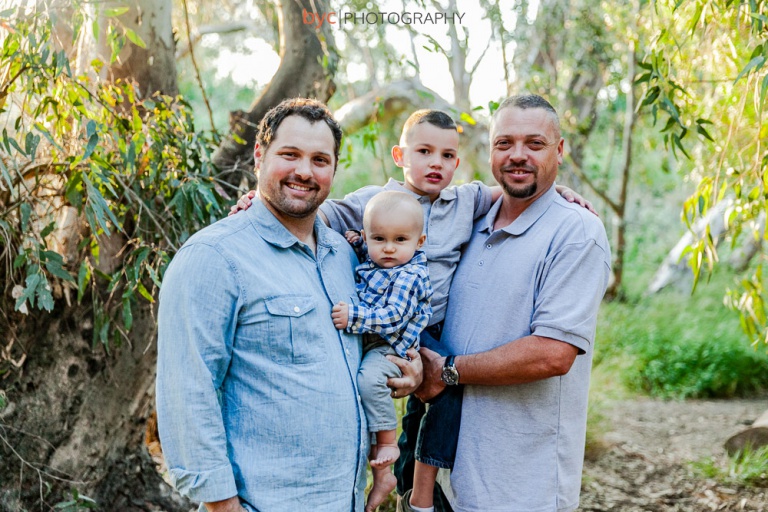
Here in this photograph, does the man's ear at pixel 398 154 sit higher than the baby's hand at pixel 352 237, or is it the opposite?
the man's ear at pixel 398 154

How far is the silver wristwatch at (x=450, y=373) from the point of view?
7.73 ft

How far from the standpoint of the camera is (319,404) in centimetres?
201

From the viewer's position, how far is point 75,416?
3480 mm

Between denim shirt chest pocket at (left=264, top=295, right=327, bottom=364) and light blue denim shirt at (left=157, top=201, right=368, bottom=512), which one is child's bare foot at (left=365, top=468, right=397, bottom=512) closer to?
light blue denim shirt at (left=157, top=201, right=368, bottom=512)

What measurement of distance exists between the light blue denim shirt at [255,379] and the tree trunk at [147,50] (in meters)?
1.83

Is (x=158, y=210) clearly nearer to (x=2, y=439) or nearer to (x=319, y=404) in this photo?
(x=2, y=439)

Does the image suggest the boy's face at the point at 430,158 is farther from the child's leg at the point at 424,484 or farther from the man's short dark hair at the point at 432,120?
the child's leg at the point at 424,484

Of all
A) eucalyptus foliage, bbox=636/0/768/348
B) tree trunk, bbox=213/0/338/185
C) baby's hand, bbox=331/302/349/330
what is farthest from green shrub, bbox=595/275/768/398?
baby's hand, bbox=331/302/349/330

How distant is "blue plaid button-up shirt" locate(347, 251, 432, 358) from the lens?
7.20 ft

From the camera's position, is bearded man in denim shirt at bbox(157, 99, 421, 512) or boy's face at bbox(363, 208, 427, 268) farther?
boy's face at bbox(363, 208, 427, 268)

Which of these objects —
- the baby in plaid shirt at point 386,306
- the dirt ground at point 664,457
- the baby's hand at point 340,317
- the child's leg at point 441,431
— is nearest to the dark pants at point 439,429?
the child's leg at point 441,431

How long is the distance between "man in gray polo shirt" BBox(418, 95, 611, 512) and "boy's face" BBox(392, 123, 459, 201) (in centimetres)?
31

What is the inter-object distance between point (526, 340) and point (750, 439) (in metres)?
3.91

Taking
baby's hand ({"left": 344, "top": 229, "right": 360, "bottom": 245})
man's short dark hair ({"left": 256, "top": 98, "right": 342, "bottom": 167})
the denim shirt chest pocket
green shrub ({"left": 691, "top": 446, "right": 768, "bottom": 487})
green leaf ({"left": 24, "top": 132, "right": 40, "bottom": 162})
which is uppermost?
man's short dark hair ({"left": 256, "top": 98, "right": 342, "bottom": 167})
